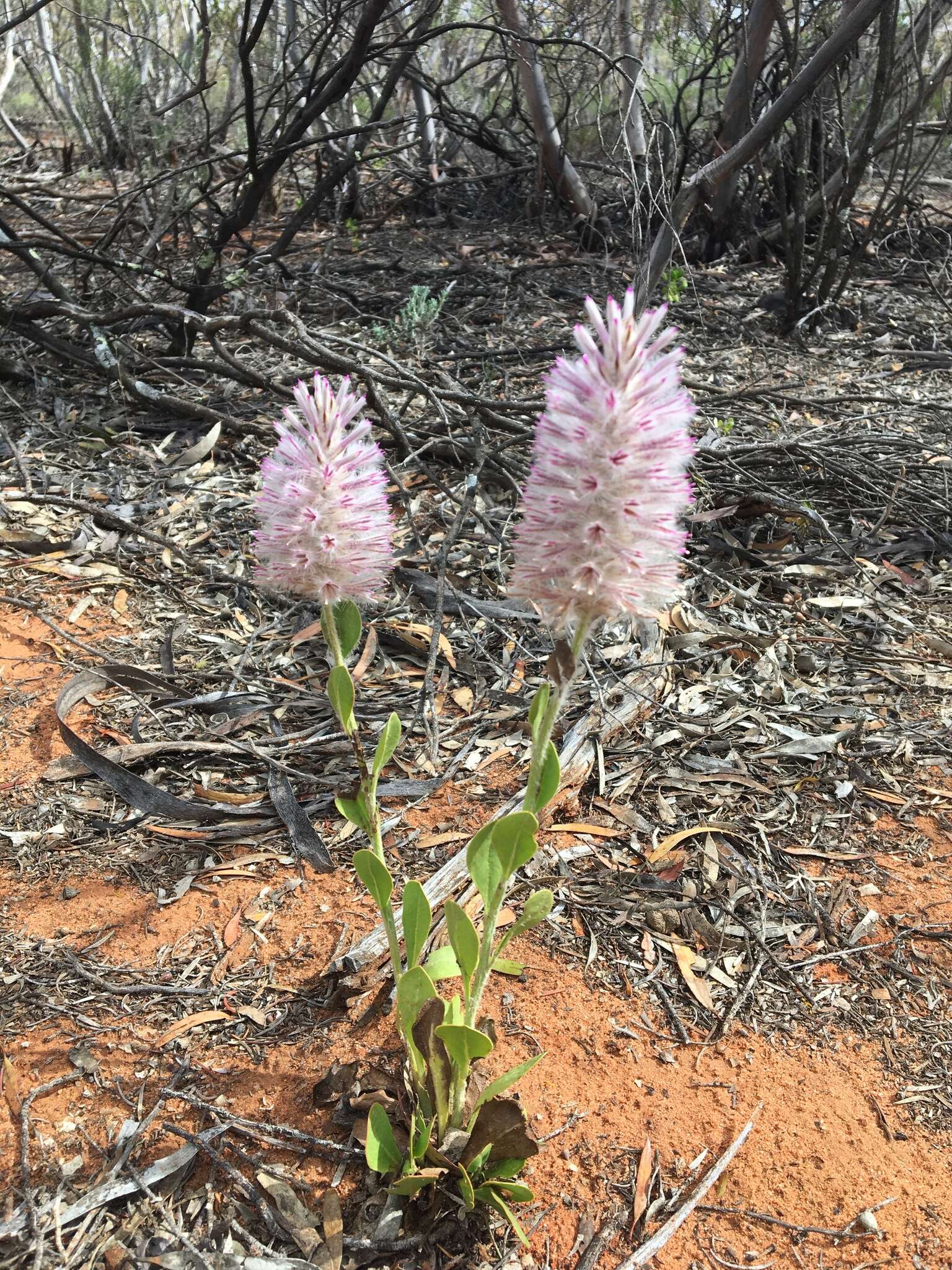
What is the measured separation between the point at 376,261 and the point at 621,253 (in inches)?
87.2

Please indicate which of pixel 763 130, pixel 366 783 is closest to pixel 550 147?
pixel 763 130

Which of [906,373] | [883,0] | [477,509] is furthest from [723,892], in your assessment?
[906,373]

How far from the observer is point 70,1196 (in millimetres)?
1857

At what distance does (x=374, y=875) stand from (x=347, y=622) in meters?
0.48

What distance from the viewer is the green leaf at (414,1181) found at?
1749mm

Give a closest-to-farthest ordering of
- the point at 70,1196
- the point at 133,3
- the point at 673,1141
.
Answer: the point at 70,1196, the point at 673,1141, the point at 133,3

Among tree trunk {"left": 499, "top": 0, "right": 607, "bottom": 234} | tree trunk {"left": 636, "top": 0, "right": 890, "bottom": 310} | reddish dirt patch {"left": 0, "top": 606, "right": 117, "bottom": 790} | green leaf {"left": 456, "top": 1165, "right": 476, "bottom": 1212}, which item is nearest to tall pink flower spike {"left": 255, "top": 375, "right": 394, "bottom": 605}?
green leaf {"left": 456, "top": 1165, "right": 476, "bottom": 1212}

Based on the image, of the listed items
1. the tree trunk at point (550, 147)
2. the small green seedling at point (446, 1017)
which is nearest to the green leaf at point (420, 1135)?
the small green seedling at point (446, 1017)

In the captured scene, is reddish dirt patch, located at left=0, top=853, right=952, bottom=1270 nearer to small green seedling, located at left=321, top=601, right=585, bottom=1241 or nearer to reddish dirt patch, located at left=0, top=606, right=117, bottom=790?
small green seedling, located at left=321, top=601, right=585, bottom=1241

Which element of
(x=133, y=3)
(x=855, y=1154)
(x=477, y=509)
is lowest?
(x=855, y=1154)

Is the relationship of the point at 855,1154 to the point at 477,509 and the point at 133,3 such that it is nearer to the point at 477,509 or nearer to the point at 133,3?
the point at 477,509

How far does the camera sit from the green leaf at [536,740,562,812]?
1.49 metres

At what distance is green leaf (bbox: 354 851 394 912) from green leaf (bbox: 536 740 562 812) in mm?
341

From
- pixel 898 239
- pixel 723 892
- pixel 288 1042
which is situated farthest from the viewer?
pixel 898 239
